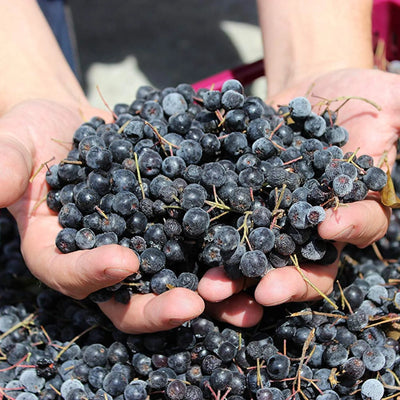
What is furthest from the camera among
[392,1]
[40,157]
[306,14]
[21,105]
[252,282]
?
[392,1]

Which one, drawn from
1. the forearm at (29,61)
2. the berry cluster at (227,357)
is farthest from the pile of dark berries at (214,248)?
the forearm at (29,61)

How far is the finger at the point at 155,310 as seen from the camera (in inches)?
49.6

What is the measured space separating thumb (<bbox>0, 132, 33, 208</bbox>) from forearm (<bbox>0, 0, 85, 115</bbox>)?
1.94 ft

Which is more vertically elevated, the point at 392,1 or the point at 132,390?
the point at 392,1

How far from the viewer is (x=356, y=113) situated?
1783 millimetres

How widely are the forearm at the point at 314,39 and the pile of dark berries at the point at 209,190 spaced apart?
71 centimetres

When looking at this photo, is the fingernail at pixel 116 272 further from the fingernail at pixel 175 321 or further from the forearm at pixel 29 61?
the forearm at pixel 29 61

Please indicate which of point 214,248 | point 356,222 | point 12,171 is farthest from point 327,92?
point 12,171

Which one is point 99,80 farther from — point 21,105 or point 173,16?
point 21,105

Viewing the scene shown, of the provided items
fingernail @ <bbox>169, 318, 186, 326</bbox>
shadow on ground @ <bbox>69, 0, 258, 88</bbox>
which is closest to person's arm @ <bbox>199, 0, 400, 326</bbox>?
fingernail @ <bbox>169, 318, 186, 326</bbox>

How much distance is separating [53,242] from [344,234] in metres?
0.95

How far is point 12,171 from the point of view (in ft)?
4.50

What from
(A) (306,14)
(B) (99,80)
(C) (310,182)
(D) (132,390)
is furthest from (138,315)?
(B) (99,80)

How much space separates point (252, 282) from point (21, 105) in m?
1.15
